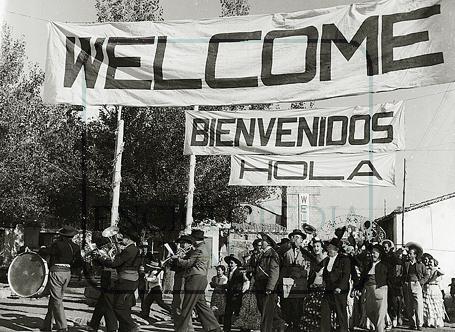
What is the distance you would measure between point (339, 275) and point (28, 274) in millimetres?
5352

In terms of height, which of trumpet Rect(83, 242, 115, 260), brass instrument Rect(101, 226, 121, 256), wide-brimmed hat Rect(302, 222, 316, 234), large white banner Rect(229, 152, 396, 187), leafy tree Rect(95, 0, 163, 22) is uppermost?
leafy tree Rect(95, 0, 163, 22)

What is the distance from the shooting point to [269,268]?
9.97 meters

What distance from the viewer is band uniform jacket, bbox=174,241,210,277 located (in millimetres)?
9398

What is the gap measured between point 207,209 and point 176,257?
13165 mm

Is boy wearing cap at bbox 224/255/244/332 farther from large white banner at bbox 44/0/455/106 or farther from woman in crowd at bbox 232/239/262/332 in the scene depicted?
large white banner at bbox 44/0/455/106

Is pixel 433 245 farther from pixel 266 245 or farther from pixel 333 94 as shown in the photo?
pixel 333 94

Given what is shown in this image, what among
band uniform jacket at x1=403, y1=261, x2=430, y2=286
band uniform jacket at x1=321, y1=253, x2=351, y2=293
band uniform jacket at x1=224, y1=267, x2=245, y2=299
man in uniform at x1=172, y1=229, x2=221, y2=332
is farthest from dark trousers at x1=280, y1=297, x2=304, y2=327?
band uniform jacket at x1=403, y1=261, x2=430, y2=286

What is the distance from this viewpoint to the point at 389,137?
8.98m

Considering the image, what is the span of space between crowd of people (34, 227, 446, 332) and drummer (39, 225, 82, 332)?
0.05 feet

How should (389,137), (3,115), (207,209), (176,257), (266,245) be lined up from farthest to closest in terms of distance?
(207,209) → (3,115) → (266,245) → (176,257) → (389,137)

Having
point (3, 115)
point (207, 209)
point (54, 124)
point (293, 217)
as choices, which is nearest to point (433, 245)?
point (293, 217)

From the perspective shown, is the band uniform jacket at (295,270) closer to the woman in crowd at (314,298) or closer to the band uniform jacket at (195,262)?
the woman in crowd at (314,298)

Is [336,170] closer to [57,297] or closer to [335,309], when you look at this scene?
[335,309]

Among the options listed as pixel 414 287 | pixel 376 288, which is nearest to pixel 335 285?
pixel 376 288
